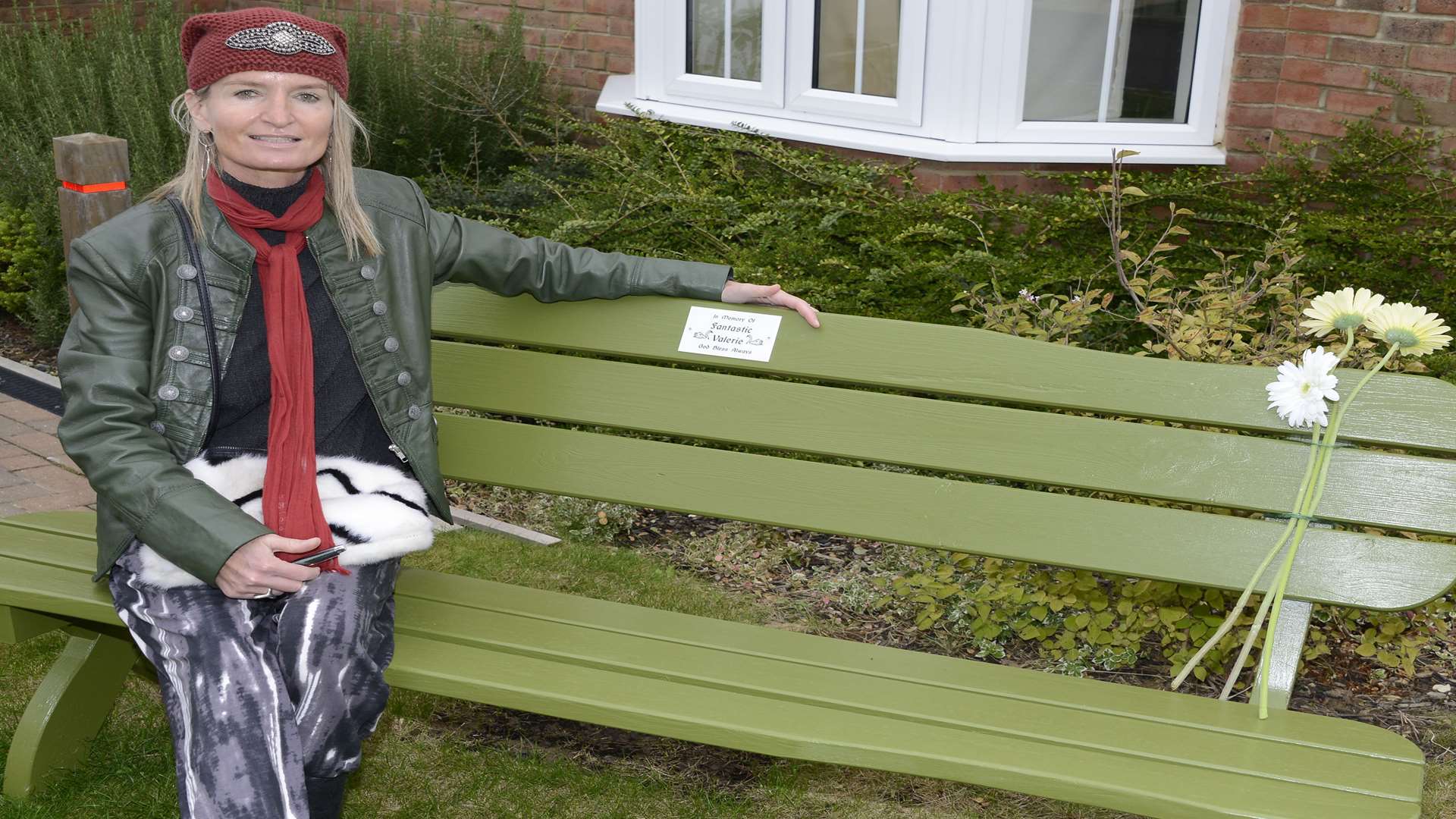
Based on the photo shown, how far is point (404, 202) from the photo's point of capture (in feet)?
9.49

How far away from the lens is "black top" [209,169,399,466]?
2.70 metres

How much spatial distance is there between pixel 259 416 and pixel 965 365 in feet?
4.69

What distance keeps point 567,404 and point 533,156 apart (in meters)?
3.34

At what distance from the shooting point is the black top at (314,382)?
2.70m

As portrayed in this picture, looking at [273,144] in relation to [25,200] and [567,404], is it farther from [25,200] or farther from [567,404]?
[25,200]

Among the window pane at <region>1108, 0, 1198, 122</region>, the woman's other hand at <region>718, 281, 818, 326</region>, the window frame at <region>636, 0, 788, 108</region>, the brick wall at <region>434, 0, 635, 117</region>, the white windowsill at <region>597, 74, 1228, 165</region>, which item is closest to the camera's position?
the woman's other hand at <region>718, 281, 818, 326</region>

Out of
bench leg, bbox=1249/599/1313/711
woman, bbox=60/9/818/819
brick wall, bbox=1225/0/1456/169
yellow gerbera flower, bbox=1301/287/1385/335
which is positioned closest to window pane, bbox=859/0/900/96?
brick wall, bbox=1225/0/1456/169

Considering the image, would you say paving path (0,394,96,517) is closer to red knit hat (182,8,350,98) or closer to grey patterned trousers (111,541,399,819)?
grey patterned trousers (111,541,399,819)

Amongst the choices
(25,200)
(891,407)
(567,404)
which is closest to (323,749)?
(567,404)

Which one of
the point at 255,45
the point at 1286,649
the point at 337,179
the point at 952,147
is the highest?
the point at 255,45

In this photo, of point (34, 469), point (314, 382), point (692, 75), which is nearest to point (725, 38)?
point (692, 75)

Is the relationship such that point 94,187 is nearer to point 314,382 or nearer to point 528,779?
point 314,382

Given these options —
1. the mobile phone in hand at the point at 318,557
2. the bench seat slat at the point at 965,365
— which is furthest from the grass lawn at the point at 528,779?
the bench seat slat at the point at 965,365

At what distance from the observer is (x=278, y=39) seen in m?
2.57
